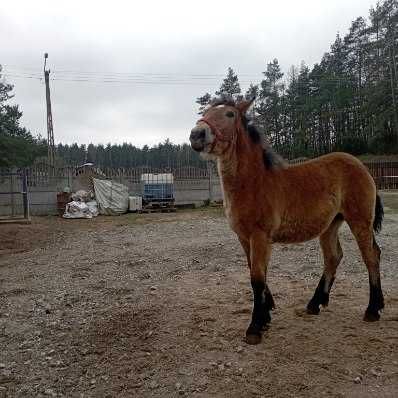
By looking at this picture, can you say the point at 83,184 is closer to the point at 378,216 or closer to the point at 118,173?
the point at 118,173

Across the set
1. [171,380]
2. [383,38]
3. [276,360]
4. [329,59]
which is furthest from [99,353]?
[329,59]

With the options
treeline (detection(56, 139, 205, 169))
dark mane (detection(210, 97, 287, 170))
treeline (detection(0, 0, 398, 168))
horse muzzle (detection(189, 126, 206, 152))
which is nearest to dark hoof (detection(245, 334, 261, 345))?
dark mane (detection(210, 97, 287, 170))

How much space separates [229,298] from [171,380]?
2.07 metres

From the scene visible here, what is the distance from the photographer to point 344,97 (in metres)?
45.6

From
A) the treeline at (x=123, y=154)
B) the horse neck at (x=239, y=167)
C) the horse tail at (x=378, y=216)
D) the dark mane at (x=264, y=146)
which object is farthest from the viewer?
the treeline at (x=123, y=154)

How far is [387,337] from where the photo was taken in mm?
3713

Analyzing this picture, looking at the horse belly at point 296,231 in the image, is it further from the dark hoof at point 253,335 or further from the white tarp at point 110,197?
the white tarp at point 110,197

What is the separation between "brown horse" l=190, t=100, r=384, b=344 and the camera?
12.1 feet

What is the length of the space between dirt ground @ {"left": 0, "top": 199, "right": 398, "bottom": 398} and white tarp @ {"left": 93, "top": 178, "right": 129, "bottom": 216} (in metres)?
11.8

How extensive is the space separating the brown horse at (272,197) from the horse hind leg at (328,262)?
11 mm

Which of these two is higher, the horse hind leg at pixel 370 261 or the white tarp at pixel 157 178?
the white tarp at pixel 157 178

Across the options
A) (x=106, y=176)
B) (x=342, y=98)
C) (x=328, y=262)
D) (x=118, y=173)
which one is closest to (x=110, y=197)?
(x=106, y=176)

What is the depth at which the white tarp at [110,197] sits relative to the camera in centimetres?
1964

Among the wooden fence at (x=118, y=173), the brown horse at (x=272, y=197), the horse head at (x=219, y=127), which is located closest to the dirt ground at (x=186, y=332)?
the brown horse at (x=272, y=197)
